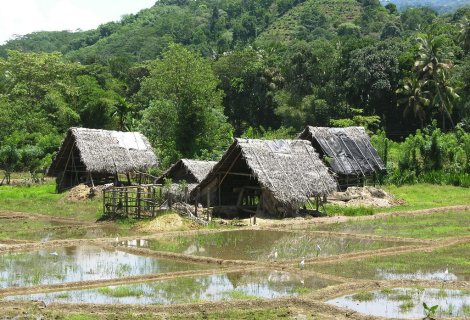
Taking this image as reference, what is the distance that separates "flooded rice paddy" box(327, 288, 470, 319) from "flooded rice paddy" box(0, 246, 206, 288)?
15.7 ft

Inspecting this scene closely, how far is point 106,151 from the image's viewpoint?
3444 centimetres

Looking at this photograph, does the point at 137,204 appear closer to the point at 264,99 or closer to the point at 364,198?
the point at 364,198

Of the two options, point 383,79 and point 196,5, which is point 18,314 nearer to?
point 383,79

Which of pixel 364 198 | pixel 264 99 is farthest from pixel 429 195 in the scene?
pixel 264 99

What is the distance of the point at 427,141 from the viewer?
→ 38.3 meters

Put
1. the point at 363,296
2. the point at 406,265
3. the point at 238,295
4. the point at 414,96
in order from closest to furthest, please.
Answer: the point at 238,295 < the point at 363,296 < the point at 406,265 < the point at 414,96

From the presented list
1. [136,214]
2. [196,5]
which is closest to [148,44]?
[196,5]

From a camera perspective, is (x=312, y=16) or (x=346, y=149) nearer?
(x=346, y=149)

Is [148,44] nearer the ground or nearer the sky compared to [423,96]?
nearer the sky

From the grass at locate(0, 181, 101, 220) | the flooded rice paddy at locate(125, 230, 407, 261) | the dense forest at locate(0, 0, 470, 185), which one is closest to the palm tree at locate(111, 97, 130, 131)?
the dense forest at locate(0, 0, 470, 185)

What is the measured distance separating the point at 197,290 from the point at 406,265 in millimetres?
5687

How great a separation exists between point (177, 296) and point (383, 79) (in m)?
38.5

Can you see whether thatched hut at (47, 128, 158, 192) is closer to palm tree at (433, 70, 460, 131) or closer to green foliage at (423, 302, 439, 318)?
palm tree at (433, 70, 460, 131)

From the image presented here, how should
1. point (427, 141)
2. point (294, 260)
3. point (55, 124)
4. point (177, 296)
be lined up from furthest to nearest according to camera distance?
1. point (55, 124)
2. point (427, 141)
3. point (294, 260)
4. point (177, 296)
